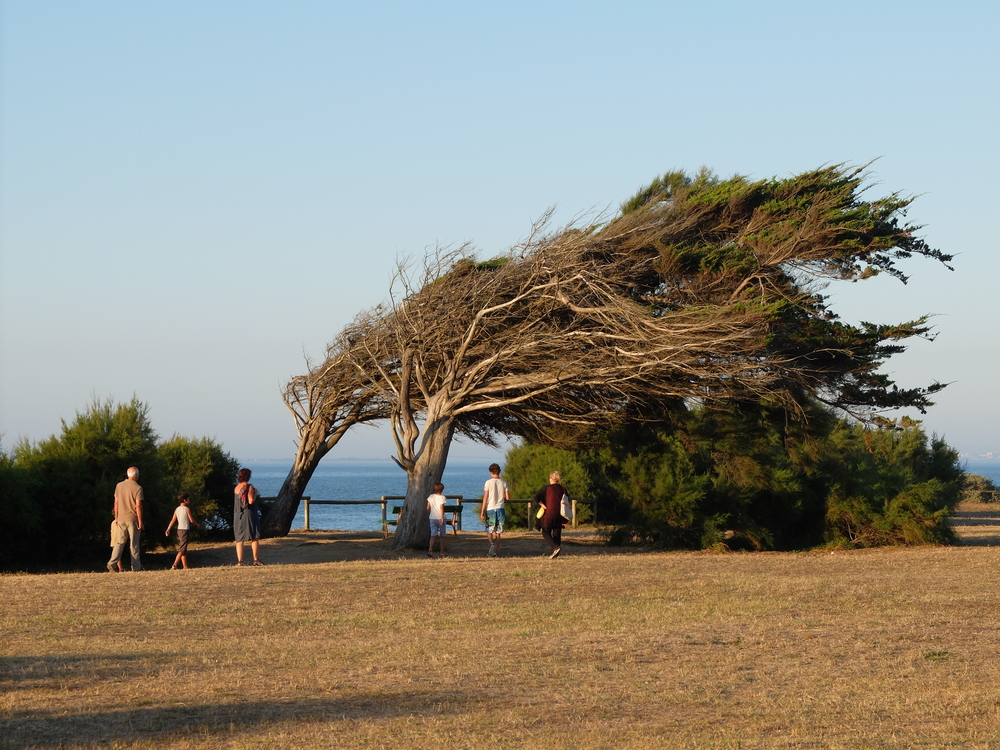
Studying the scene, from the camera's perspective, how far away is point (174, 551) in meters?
23.2

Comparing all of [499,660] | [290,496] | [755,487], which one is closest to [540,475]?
[290,496]

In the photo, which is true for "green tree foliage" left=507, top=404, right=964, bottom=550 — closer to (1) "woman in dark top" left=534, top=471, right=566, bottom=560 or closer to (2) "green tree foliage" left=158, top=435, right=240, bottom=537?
(1) "woman in dark top" left=534, top=471, right=566, bottom=560

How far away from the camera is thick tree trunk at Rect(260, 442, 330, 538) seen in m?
25.8

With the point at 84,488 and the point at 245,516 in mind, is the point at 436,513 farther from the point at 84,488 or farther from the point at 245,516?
the point at 84,488

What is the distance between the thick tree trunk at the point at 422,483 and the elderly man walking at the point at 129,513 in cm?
584

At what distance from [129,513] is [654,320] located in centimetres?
1022

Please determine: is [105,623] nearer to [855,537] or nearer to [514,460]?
[855,537]

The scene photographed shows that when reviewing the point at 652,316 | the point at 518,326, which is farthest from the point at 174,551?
the point at 652,316

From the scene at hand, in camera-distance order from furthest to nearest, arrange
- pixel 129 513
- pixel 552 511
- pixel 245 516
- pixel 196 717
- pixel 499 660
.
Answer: pixel 552 511 < pixel 245 516 < pixel 129 513 < pixel 499 660 < pixel 196 717

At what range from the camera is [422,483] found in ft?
70.0

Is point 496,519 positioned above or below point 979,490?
above

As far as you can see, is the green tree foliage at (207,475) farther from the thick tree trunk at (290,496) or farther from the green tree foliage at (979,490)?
the green tree foliage at (979,490)

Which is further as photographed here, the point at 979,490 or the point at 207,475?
the point at 979,490

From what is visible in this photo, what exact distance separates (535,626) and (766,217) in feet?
43.3
